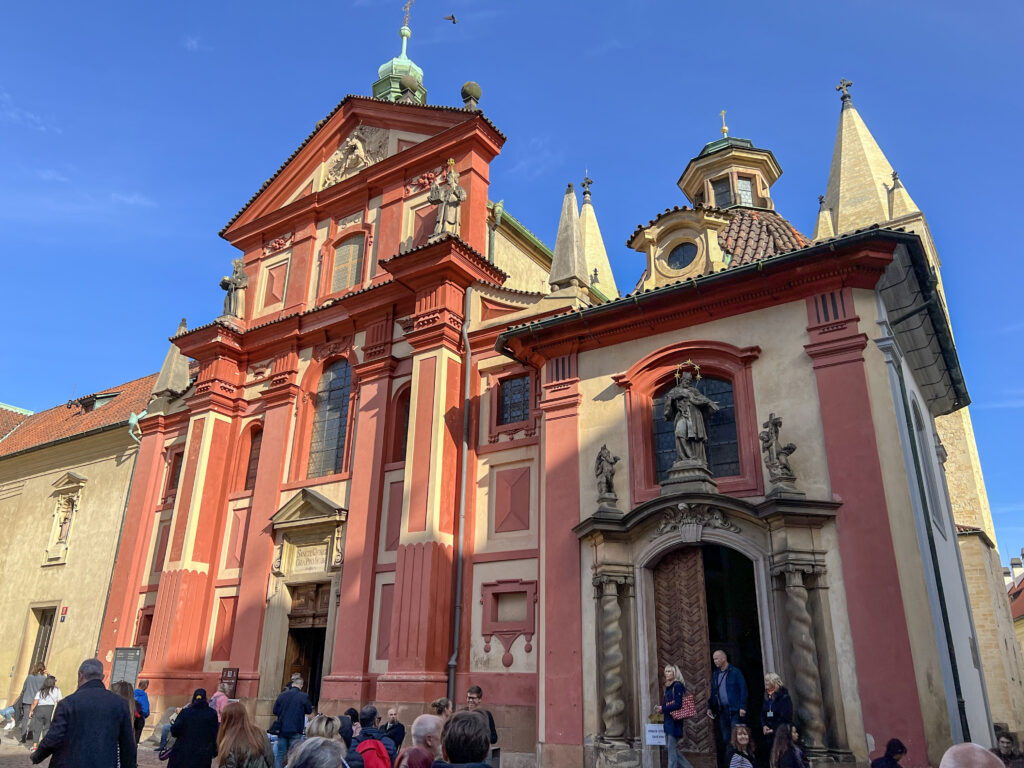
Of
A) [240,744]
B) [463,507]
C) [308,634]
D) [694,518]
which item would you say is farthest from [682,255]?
[240,744]

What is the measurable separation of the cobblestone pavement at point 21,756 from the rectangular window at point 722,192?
22.8 metres

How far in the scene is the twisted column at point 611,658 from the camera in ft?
38.9

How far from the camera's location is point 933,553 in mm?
11180

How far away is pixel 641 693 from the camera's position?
12039mm

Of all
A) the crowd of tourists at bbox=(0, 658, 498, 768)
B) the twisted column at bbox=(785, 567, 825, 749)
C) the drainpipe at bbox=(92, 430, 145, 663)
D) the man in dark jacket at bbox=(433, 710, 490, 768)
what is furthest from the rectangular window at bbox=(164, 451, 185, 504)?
the man in dark jacket at bbox=(433, 710, 490, 768)

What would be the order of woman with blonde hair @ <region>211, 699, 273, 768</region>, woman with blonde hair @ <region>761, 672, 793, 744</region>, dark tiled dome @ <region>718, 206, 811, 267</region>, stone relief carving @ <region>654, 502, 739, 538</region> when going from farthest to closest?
dark tiled dome @ <region>718, 206, 811, 267</region> < stone relief carving @ <region>654, 502, 739, 538</region> < woman with blonde hair @ <region>761, 672, 793, 744</region> < woman with blonde hair @ <region>211, 699, 273, 768</region>

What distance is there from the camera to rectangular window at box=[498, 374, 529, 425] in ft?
53.6

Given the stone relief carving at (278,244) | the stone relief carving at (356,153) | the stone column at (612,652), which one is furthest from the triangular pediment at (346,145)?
the stone column at (612,652)

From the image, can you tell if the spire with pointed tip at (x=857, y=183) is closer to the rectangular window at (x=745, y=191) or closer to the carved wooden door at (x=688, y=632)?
the rectangular window at (x=745, y=191)

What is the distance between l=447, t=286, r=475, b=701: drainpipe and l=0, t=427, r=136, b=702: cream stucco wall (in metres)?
13.5

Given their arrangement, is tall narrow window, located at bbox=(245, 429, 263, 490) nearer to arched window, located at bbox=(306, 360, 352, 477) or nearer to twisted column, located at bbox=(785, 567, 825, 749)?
arched window, located at bbox=(306, 360, 352, 477)

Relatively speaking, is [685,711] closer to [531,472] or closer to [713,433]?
[713,433]

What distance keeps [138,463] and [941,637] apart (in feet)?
71.3

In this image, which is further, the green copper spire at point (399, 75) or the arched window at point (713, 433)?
the green copper spire at point (399, 75)
